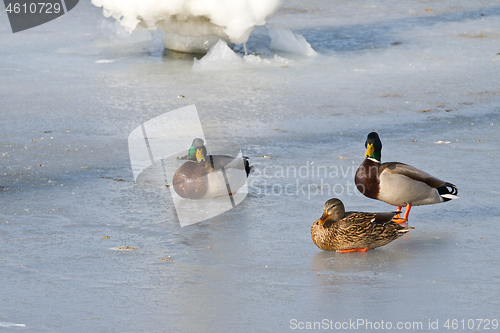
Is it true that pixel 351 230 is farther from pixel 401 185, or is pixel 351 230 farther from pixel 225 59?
pixel 225 59

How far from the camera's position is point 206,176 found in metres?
4.82

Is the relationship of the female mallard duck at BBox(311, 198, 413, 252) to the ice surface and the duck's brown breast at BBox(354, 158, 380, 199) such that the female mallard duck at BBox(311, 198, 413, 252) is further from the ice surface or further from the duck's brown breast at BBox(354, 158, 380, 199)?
the ice surface

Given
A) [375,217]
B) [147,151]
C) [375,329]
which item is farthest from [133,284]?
[147,151]

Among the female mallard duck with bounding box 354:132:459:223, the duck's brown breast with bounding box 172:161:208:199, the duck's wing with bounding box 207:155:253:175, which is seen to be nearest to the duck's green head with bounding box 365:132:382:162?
the female mallard duck with bounding box 354:132:459:223

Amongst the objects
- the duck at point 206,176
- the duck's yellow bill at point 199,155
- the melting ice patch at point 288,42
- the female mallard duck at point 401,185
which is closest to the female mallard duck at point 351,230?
the female mallard duck at point 401,185

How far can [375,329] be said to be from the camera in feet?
9.37

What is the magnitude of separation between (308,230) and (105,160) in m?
2.31

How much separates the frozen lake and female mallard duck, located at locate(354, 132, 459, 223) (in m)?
0.18

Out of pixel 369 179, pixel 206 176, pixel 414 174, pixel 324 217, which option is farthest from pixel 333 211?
pixel 206 176

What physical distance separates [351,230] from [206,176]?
1.39m

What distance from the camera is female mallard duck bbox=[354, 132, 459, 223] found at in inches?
172

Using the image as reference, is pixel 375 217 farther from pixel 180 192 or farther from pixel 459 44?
pixel 459 44

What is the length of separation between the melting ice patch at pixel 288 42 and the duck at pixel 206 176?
5393mm

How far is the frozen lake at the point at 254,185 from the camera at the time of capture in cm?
313
